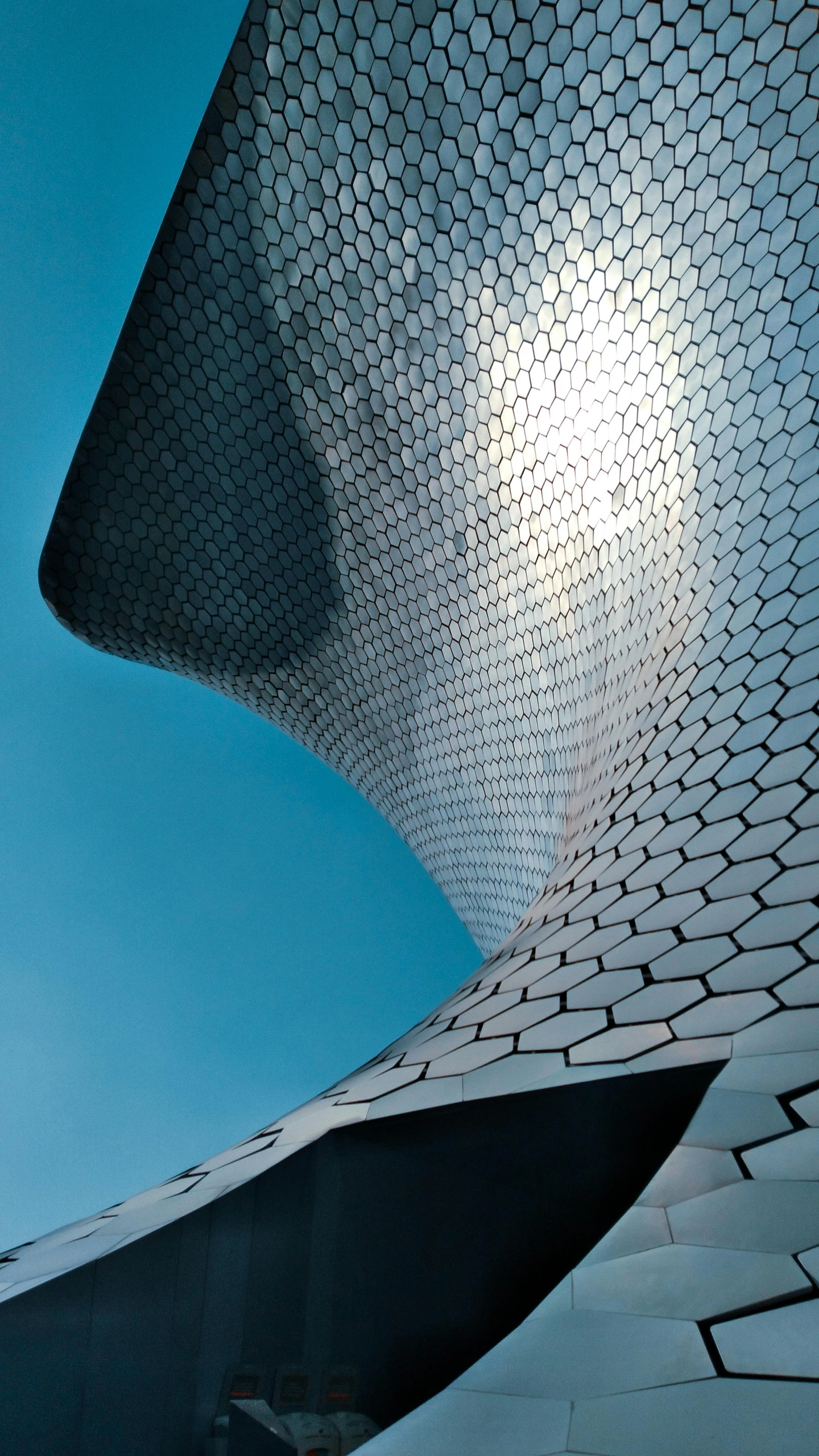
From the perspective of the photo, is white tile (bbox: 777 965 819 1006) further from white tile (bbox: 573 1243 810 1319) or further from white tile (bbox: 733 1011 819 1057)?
white tile (bbox: 573 1243 810 1319)

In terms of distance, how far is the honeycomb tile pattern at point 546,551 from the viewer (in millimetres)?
1553

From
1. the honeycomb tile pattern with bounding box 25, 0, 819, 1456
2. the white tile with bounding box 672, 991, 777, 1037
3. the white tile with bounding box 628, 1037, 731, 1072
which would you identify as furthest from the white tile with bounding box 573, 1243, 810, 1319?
the white tile with bounding box 672, 991, 777, 1037

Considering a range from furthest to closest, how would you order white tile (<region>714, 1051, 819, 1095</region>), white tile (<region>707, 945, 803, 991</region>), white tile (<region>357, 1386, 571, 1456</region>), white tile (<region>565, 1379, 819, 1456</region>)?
white tile (<region>707, 945, 803, 991</region>), white tile (<region>714, 1051, 819, 1095</region>), white tile (<region>357, 1386, 571, 1456</region>), white tile (<region>565, 1379, 819, 1456</region>)

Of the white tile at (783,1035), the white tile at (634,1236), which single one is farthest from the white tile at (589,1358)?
the white tile at (783,1035)

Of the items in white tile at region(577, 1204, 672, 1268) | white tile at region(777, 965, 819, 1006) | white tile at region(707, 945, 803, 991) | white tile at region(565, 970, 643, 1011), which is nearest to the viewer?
white tile at region(577, 1204, 672, 1268)

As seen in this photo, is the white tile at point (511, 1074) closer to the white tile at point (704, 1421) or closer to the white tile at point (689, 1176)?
the white tile at point (689, 1176)

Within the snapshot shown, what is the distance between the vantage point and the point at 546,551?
613 cm

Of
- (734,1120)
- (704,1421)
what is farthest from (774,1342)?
(734,1120)

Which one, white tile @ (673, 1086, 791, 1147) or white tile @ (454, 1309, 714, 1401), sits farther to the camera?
white tile @ (673, 1086, 791, 1147)

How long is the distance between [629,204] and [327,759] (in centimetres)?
741

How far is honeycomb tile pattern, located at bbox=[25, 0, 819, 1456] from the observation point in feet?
5.09

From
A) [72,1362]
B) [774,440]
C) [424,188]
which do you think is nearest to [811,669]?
[774,440]

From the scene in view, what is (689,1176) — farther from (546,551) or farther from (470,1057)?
(546,551)

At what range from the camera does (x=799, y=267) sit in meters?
4.56
